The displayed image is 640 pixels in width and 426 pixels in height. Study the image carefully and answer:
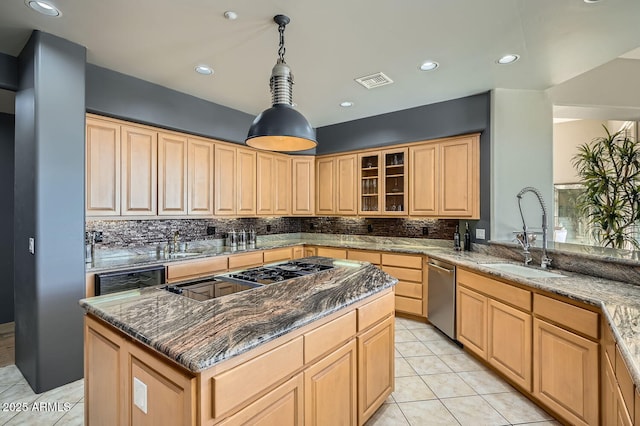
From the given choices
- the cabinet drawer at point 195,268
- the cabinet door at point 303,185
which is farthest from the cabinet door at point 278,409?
the cabinet door at point 303,185

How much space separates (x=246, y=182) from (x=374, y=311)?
3.07 m

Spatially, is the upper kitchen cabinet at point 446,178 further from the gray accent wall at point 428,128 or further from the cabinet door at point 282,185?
the cabinet door at point 282,185

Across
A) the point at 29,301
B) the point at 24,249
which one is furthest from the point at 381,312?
the point at 24,249

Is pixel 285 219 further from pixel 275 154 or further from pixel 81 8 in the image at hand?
pixel 81 8

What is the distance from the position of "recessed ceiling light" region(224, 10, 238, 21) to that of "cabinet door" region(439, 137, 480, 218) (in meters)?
2.91

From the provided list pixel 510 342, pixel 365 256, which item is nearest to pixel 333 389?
pixel 510 342

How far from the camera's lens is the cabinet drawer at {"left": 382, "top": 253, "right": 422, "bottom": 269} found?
12.8 feet

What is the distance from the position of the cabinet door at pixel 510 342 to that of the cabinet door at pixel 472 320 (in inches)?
3.3

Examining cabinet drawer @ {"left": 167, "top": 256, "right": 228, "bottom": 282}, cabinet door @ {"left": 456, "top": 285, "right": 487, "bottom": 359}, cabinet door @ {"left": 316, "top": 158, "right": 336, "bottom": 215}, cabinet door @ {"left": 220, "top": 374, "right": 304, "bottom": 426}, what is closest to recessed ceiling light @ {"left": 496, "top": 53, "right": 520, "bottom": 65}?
cabinet door @ {"left": 456, "top": 285, "right": 487, "bottom": 359}

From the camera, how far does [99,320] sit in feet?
4.94

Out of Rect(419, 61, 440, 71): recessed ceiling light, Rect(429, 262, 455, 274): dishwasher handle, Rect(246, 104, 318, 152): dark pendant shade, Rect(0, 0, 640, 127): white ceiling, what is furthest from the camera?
Rect(429, 262, 455, 274): dishwasher handle

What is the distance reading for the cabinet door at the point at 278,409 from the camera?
113cm

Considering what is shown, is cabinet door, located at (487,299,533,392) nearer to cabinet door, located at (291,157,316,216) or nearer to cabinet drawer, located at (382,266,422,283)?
cabinet drawer, located at (382,266,422,283)

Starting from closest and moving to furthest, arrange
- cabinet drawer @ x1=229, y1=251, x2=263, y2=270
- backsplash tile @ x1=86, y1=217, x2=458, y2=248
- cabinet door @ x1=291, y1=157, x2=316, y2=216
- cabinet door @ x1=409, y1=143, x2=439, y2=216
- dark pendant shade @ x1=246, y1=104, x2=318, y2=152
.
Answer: dark pendant shade @ x1=246, y1=104, x2=318, y2=152, backsplash tile @ x1=86, y1=217, x2=458, y2=248, cabinet drawer @ x1=229, y1=251, x2=263, y2=270, cabinet door @ x1=409, y1=143, x2=439, y2=216, cabinet door @ x1=291, y1=157, x2=316, y2=216
